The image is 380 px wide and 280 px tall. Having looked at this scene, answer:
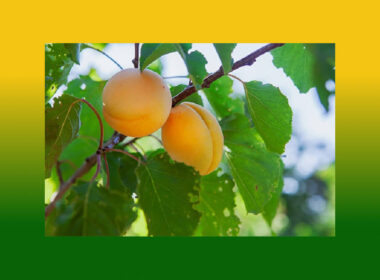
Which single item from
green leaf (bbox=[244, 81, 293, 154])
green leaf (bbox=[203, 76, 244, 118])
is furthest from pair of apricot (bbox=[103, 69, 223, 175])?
green leaf (bbox=[203, 76, 244, 118])

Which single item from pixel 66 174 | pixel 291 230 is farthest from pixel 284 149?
pixel 291 230

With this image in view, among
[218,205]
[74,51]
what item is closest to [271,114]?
[218,205]

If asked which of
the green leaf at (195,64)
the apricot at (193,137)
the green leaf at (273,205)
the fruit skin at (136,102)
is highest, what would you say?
the green leaf at (195,64)

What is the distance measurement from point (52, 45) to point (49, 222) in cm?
33

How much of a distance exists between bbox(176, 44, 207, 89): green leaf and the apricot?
0.10m

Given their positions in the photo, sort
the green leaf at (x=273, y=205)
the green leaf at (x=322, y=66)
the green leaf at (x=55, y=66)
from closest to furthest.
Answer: the green leaf at (x=322, y=66) → the green leaf at (x=55, y=66) → the green leaf at (x=273, y=205)

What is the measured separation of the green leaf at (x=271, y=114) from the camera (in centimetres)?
82

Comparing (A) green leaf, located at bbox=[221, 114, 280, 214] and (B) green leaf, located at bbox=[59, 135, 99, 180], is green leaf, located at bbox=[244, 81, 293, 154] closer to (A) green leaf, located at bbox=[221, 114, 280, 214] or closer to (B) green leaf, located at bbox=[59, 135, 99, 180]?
(A) green leaf, located at bbox=[221, 114, 280, 214]

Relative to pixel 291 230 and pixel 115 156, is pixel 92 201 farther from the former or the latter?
pixel 291 230

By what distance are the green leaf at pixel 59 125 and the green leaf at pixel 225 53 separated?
0.28 m

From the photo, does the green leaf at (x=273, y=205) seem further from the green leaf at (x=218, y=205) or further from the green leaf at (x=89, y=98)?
the green leaf at (x=89, y=98)

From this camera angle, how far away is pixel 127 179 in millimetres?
832

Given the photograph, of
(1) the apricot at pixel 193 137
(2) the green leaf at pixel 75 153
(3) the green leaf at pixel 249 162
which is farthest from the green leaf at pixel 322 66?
(2) the green leaf at pixel 75 153

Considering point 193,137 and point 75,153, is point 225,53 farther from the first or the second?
point 75,153
